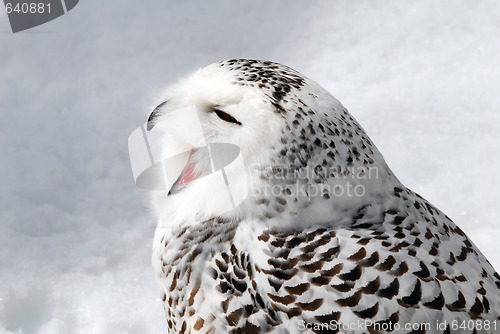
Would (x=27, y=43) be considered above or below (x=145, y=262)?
above

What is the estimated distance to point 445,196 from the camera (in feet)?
8.46

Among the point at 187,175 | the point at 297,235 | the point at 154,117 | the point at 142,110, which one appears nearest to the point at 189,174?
the point at 187,175

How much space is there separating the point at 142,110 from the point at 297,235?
109 centimetres

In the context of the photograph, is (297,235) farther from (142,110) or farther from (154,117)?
(142,110)

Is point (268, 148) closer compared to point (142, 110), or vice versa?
point (268, 148)

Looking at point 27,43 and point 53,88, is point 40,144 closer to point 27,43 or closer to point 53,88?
point 53,88

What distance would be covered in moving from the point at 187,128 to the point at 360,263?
485mm

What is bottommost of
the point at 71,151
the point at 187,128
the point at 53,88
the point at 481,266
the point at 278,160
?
the point at 481,266

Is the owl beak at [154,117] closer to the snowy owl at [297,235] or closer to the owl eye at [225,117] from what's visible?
the snowy owl at [297,235]

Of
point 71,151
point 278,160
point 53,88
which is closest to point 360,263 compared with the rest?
point 278,160

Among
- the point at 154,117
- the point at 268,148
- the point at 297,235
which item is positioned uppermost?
the point at 154,117

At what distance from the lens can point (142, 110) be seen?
87.7 inches

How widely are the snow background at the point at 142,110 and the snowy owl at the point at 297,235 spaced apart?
95cm

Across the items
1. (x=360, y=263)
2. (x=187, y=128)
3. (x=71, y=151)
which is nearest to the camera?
(x=360, y=263)
